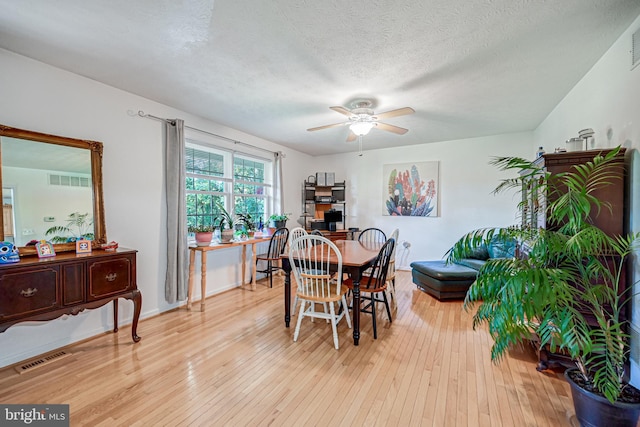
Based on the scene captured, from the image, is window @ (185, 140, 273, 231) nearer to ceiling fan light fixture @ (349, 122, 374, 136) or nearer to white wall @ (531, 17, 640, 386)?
ceiling fan light fixture @ (349, 122, 374, 136)

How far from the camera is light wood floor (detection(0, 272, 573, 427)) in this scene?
5.54 ft

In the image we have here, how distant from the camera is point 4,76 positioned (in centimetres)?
217

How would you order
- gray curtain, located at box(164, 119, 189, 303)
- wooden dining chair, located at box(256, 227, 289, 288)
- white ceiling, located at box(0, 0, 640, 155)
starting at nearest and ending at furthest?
white ceiling, located at box(0, 0, 640, 155), gray curtain, located at box(164, 119, 189, 303), wooden dining chair, located at box(256, 227, 289, 288)

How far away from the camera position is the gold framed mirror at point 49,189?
2.19 metres

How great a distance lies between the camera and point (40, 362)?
2.24 metres

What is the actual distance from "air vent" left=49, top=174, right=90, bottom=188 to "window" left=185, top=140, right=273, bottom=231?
119cm

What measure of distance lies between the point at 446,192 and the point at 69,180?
210 inches

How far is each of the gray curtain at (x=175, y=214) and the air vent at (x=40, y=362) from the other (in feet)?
3.33

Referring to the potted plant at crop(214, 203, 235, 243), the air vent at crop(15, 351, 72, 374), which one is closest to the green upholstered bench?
the potted plant at crop(214, 203, 235, 243)

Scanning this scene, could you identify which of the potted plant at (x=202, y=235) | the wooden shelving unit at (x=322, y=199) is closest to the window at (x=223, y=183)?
the potted plant at (x=202, y=235)

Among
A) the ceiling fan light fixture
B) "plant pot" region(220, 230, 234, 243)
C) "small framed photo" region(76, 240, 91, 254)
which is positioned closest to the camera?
"small framed photo" region(76, 240, 91, 254)

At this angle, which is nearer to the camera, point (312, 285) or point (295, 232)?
point (312, 285)

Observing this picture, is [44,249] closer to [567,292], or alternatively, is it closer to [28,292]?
[28,292]

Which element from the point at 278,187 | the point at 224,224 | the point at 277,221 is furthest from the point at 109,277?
the point at 278,187
